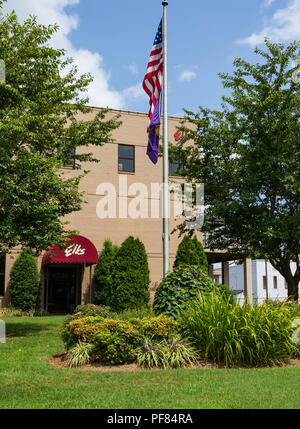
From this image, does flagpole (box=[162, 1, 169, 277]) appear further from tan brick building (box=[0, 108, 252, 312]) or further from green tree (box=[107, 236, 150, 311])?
tan brick building (box=[0, 108, 252, 312])

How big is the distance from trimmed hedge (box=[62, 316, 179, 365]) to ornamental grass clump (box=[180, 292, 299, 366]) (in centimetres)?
61

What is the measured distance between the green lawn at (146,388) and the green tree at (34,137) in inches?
173

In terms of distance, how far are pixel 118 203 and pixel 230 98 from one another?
10727mm

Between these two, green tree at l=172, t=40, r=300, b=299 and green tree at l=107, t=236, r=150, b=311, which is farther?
green tree at l=107, t=236, r=150, b=311

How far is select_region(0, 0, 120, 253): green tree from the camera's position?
11461mm

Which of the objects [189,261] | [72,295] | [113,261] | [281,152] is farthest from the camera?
[72,295]

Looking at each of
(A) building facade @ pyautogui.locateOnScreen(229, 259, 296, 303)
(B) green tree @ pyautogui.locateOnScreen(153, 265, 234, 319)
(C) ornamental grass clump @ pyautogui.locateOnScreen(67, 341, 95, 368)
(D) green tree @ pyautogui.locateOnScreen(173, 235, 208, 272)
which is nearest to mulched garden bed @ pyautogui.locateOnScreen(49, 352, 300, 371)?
(C) ornamental grass clump @ pyautogui.locateOnScreen(67, 341, 95, 368)

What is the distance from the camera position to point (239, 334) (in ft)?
28.1

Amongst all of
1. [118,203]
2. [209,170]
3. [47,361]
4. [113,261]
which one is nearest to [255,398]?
[47,361]

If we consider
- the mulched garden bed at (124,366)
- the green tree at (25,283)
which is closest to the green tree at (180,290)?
the mulched garden bed at (124,366)

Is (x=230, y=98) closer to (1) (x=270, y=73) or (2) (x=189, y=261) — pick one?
(1) (x=270, y=73)

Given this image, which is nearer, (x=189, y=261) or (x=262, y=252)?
(x=262, y=252)

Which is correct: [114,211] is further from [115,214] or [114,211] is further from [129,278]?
[129,278]

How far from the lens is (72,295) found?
82.8 ft
